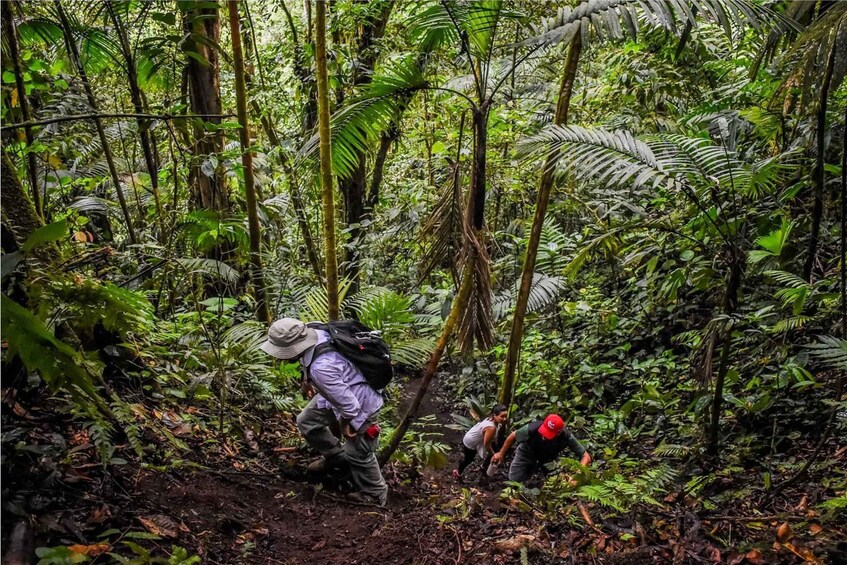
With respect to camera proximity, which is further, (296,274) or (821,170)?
(296,274)

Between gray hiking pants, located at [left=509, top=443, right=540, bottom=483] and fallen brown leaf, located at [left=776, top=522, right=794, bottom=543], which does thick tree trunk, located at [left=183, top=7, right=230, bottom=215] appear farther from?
fallen brown leaf, located at [left=776, top=522, right=794, bottom=543]

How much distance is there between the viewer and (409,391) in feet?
31.1

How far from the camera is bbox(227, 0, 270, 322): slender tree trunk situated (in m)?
4.66

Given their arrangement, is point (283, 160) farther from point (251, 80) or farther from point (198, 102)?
point (198, 102)

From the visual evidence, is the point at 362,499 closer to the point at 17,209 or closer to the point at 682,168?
the point at 17,209

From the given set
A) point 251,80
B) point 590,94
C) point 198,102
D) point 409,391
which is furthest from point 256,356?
point 590,94

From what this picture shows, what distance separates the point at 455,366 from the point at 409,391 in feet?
4.14

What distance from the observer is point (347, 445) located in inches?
179

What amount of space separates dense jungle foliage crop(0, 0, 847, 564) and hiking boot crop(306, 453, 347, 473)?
9.1 inches

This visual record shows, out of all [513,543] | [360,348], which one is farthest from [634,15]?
[513,543]

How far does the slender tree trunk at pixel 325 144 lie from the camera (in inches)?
159

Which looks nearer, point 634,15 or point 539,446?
point 634,15

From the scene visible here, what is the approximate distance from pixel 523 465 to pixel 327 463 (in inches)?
92.1

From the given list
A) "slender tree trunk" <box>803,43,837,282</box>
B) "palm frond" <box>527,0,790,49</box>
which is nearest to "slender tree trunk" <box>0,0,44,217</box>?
"palm frond" <box>527,0,790,49</box>
